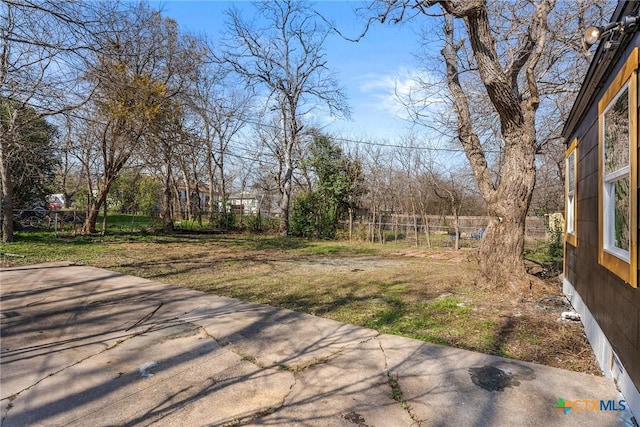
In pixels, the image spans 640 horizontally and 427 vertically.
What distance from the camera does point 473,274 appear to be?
6316 millimetres

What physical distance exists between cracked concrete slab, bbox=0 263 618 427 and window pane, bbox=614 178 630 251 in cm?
102

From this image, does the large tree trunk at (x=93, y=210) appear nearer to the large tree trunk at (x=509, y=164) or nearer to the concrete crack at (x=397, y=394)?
the large tree trunk at (x=509, y=164)

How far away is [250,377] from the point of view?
2688mm

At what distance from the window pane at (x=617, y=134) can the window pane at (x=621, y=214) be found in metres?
A: 0.14

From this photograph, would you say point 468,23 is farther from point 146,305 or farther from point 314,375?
point 146,305

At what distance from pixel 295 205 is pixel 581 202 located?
41.6 feet

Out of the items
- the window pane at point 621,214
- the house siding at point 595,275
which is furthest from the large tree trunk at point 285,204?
the window pane at point 621,214

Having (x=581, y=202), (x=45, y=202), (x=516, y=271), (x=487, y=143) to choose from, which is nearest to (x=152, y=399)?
(x=581, y=202)

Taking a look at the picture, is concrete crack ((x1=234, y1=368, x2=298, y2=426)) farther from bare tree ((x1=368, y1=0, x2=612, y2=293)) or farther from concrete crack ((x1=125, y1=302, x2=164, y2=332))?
bare tree ((x1=368, y1=0, x2=612, y2=293))

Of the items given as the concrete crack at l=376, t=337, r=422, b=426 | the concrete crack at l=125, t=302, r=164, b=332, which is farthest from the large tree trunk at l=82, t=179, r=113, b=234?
the concrete crack at l=376, t=337, r=422, b=426

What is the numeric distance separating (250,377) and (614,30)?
11.2 feet

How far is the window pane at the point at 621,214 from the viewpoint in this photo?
2.41 m

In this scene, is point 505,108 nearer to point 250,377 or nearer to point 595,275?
point 595,275

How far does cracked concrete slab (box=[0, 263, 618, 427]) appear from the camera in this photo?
219cm
